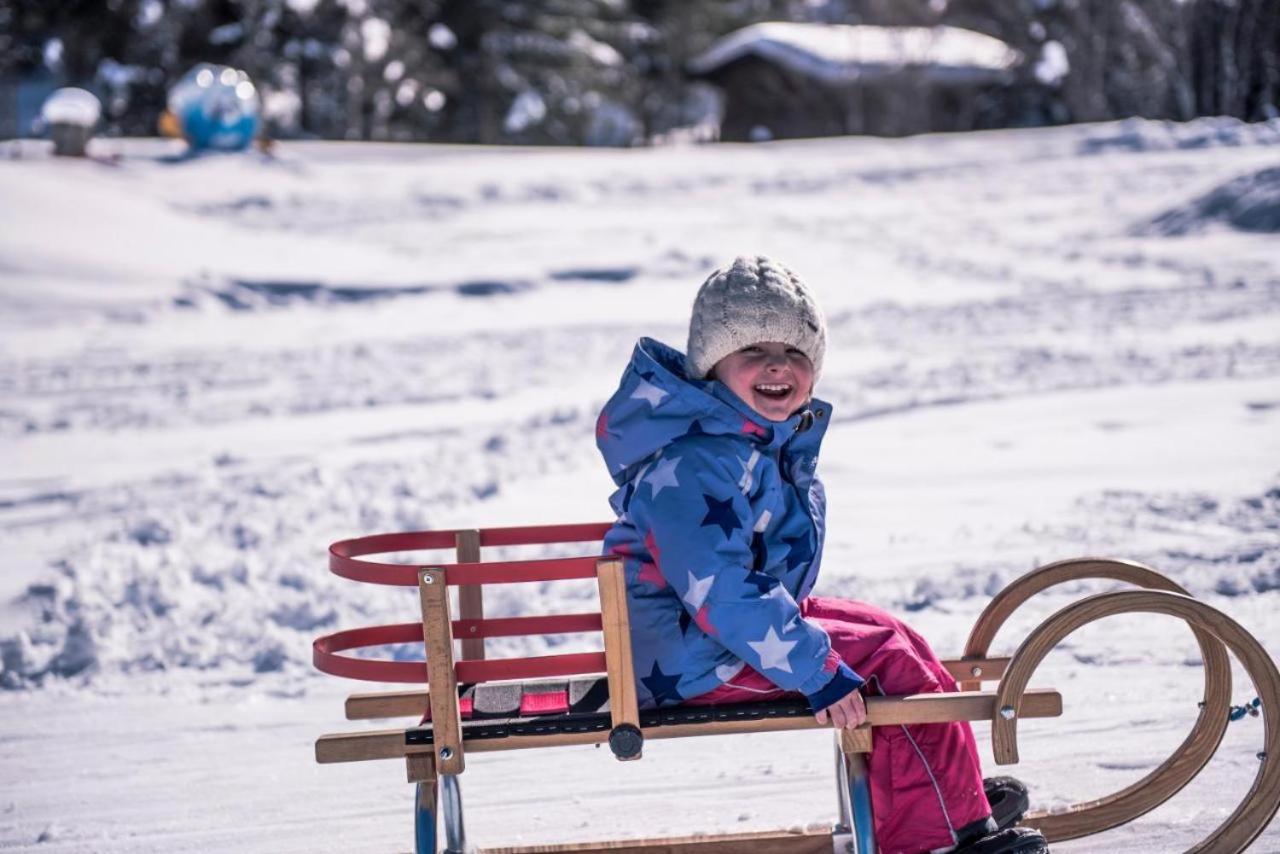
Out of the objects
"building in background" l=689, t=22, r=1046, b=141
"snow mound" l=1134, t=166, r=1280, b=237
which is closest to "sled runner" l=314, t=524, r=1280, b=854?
"snow mound" l=1134, t=166, r=1280, b=237

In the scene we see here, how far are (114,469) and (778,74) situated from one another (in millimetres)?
24567

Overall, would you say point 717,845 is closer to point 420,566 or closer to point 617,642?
point 617,642

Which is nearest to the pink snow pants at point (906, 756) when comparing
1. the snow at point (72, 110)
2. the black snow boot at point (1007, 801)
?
the black snow boot at point (1007, 801)

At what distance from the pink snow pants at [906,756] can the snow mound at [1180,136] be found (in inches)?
571

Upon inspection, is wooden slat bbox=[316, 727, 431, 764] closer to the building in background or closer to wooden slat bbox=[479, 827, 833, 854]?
wooden slat bbox=[479, 827, 833, 854]

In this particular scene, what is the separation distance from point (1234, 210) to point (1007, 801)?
11.2 metres

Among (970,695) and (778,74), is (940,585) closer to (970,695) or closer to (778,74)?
(970,695)

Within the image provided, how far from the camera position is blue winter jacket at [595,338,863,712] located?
8.18 ft

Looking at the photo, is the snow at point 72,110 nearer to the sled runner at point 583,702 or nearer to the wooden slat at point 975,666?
the sled runner at point 583,702

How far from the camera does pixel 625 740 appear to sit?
8.12 ft

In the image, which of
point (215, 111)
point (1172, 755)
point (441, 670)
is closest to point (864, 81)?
point (215, 111)

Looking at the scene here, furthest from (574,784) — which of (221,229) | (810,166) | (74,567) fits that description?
(810,166)

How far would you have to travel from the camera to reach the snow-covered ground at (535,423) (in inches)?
150

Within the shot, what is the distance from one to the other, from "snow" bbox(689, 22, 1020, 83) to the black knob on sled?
28.1m
